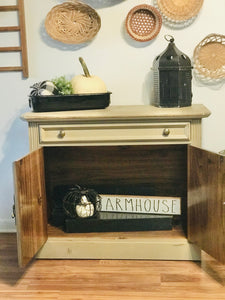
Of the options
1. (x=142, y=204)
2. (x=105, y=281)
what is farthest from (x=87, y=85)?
(x=105, y=281)

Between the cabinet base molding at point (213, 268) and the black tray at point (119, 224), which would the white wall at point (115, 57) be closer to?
the black tray at point (119, 224)

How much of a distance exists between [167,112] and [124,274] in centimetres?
73

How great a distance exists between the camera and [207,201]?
1778mm

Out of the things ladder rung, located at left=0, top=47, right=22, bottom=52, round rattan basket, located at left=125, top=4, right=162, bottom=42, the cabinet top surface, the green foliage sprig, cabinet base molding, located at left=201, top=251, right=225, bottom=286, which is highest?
round rattan basket, located at left=125, top=4, right=162, bottom=42

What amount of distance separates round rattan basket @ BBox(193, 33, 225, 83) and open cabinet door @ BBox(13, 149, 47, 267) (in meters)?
0.95

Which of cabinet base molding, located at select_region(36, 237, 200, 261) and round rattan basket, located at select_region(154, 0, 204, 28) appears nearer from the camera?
cabinet base molding, located at select_region(36, 237, 200, 261)

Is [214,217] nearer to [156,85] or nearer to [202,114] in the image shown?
[202,114]

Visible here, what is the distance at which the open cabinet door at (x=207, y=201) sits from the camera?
1692 millimetres

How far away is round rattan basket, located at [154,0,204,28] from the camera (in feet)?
7.11

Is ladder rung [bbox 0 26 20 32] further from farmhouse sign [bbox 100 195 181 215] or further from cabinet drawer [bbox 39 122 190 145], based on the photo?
farmhouse sign [bbox 100 195 181 215]

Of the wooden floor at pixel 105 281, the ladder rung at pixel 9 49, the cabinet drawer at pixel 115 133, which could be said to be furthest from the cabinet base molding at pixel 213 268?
the ladder rung at pixel 9 49

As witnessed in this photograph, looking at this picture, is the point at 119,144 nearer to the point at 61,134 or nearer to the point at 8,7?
the point at 61,134

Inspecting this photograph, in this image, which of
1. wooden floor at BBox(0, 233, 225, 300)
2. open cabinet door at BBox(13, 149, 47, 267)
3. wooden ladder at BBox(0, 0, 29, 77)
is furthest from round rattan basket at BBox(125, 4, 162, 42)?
wooden floor at BBox(0, 233, 225, 300)

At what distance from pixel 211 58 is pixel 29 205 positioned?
47.2 inches
